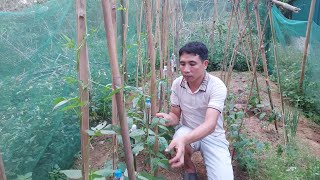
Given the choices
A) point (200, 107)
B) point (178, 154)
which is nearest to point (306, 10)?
point (200, 107)

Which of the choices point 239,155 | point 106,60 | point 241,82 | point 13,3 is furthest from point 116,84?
point 13,3

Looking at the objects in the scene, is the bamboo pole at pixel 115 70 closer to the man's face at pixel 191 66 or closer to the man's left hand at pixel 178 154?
the man's left hand at pixel 178 154

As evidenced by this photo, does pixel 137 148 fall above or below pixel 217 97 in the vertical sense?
below

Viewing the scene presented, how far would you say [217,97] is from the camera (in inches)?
75.3

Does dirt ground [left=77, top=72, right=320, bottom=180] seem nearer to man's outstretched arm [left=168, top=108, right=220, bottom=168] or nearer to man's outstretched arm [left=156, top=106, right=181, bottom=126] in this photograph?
man's outstretched arm [left=156, top=106, right=181, bottom=126]

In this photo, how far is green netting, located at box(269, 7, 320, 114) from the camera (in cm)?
387

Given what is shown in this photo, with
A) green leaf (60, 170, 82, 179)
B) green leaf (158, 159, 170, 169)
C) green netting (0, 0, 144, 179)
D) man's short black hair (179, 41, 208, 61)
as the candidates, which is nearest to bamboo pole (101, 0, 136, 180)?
green leaf (60, 170, 82, 179)

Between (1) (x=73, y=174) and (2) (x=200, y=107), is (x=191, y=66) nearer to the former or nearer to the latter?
(2) (x=200, y=107)

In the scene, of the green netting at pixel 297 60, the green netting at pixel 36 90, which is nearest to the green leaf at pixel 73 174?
the green netting at pixel 36 90

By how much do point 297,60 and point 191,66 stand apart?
304cm

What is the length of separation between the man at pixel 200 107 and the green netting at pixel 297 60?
1.82 m

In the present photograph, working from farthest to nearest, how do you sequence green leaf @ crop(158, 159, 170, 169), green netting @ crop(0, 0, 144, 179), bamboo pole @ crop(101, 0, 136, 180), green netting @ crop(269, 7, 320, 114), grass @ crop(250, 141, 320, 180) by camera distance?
green netting @ crop(269, 7, 320, 114), grass @ crop(250, 141, 320, 180), green netting @ crop(0, 0, 144, 179), green leaf @ crop(158, 159, 170, 169), bamboo pole @ crop(101, 0, 136, 180)

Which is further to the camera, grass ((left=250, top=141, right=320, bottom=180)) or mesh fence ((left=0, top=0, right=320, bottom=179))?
grass ((left=250, top=141, right=320, bottom=180))

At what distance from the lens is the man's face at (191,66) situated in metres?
1.95
